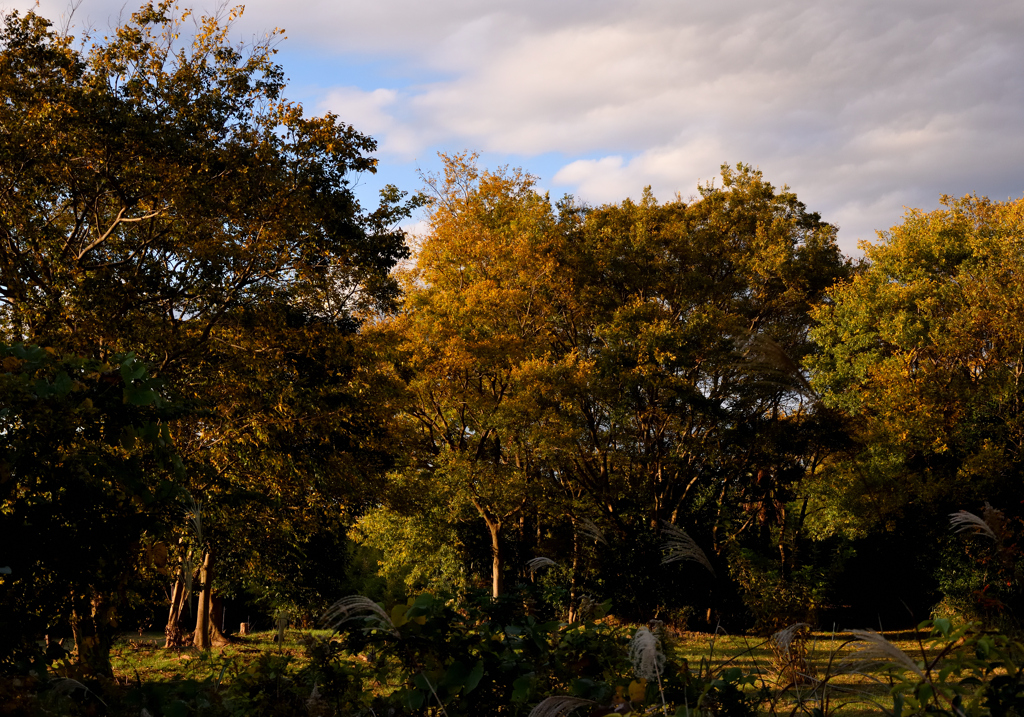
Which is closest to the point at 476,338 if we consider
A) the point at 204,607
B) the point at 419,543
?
the point at 419,543

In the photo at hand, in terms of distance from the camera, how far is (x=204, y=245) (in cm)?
995

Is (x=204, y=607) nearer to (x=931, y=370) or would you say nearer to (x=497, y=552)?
(x=497, y=552)

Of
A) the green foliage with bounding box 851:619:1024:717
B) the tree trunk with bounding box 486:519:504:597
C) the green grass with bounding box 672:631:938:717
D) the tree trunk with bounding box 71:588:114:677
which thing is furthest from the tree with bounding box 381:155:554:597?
the green foliage with bounding box 851:619:1024:717

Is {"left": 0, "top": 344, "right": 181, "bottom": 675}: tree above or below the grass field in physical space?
above

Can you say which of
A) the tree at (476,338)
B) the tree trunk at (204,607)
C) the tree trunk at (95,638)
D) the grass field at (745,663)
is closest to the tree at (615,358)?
the tree at (476,338)

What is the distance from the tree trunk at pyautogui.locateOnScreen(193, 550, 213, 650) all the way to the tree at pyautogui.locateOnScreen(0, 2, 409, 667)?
2838mm

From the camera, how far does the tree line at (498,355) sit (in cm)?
972

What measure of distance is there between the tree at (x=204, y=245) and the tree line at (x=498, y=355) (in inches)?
1.8

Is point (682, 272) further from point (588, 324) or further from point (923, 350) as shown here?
point (923, 350)

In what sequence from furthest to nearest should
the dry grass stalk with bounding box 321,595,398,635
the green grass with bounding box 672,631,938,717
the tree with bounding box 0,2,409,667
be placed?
the tree with bounding box 0,2,409,667 < the dry grass stalk with bounding box 321,595,398,635 < the green grass with bounding box 672,631,938,717

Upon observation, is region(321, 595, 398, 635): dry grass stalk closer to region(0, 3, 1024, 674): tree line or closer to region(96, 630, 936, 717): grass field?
region(96, 630, 936, 717): grass field

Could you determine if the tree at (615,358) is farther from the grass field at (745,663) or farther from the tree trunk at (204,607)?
the tree trunk at (204,607)

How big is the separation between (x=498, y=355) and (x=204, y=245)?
8090 mm

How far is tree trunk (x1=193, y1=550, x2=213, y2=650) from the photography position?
14.2 meters
